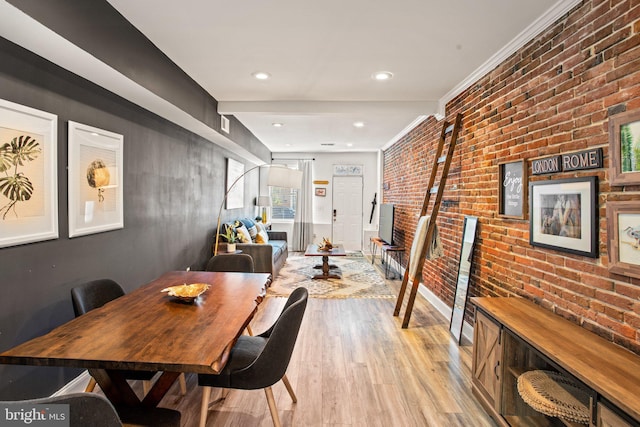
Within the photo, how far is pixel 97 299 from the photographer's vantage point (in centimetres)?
209

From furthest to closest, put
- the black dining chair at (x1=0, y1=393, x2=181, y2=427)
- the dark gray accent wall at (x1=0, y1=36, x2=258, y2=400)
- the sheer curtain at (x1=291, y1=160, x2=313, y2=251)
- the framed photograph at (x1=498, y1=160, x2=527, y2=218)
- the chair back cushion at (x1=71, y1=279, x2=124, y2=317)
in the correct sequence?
the sheer curtain at (x1=291, y1=160, x2=313, y2=251) → the framed photograph at (x1=498, y1=160, x2=527, y2=218) → the chair back cushion at (x1=71, y1=279, x2=124, y2=317) → the dark gray accent wall at (x1=0, y1=36, x2=258, y2=400) → the black dining chair at (x1=0, y1=393, x2=181, y2=427)

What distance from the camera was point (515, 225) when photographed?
102 inches

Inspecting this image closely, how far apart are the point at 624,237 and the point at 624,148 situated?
43 centimetres

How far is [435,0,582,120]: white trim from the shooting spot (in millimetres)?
2057

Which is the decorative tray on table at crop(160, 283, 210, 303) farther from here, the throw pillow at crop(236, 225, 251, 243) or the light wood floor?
the throw pillow at crop(236, 225, 251, 243)

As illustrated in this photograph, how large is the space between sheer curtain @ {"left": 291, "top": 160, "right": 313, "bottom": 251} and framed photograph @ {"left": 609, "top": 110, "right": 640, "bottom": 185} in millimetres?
6904

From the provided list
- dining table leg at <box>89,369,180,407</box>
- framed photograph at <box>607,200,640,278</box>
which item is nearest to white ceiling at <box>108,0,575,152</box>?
framed photograph at <box>607,200,640,278</box>

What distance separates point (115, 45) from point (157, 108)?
936 mm

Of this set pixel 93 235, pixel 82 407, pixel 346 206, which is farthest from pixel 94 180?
pixel 346 206

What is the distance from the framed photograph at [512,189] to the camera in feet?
8.11

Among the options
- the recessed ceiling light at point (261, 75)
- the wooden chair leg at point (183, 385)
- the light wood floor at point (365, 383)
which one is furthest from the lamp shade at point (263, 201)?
the wooden chair leg at point (183, 385)

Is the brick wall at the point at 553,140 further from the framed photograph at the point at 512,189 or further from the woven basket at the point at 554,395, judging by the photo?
the woven basket at the point at 554,395

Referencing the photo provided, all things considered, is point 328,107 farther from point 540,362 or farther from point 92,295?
point 540,362

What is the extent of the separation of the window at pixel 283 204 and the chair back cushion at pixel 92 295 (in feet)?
21.1
